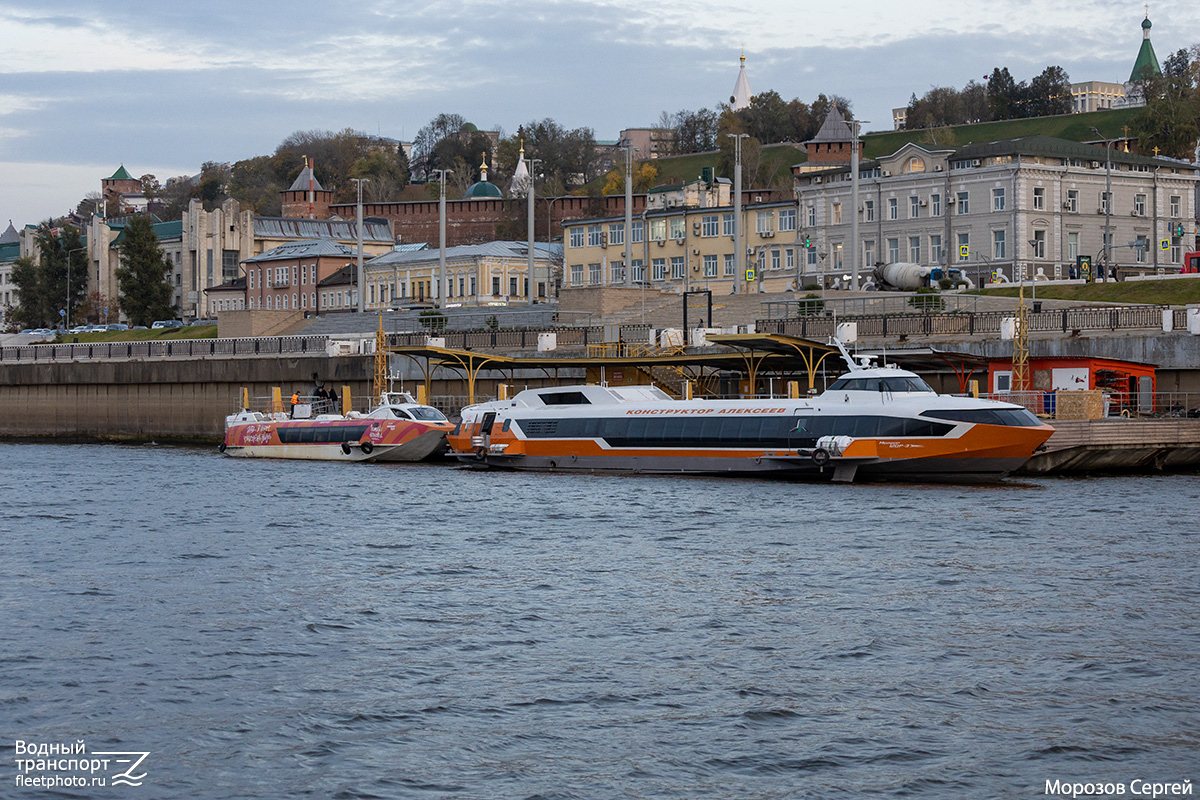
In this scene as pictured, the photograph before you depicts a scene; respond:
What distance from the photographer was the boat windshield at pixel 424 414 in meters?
61.1

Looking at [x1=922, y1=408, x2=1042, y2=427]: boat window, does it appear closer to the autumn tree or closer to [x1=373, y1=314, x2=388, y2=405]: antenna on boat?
[x1=373, y1=314, x2=388, y2=405]: antenna on boat

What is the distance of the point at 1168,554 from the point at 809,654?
12.5 metres

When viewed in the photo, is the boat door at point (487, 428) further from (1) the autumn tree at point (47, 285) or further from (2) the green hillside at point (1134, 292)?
(1) the autumn tree at point (47, 285)

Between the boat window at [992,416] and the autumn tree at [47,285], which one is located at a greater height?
the autumn tree at [47,285]

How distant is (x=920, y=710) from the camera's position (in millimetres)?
18875

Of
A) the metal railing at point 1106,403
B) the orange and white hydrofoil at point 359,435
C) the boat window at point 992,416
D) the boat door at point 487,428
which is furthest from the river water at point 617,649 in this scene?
the orange and white hydrofoil at point 359,435

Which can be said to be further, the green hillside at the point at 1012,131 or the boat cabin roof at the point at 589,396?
the green hillside at the point at 1012,131

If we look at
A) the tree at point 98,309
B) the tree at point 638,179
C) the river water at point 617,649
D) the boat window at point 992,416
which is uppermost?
the tree at point 638,179

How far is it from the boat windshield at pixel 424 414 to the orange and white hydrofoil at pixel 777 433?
15.6 feet

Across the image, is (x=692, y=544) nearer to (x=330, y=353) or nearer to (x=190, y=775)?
(x=190, y=775)

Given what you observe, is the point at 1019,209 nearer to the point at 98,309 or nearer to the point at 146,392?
the point at 146,392

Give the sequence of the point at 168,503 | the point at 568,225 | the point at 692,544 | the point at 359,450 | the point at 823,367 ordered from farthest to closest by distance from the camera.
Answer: the point at 568,225 < the point at 359,450 < the point at 823,367 < the point at 168,503 < the point at 692,544

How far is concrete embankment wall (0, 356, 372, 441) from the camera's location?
80688 millimetres

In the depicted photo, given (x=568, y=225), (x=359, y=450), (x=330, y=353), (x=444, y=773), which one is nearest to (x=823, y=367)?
(x=359, y=450)
